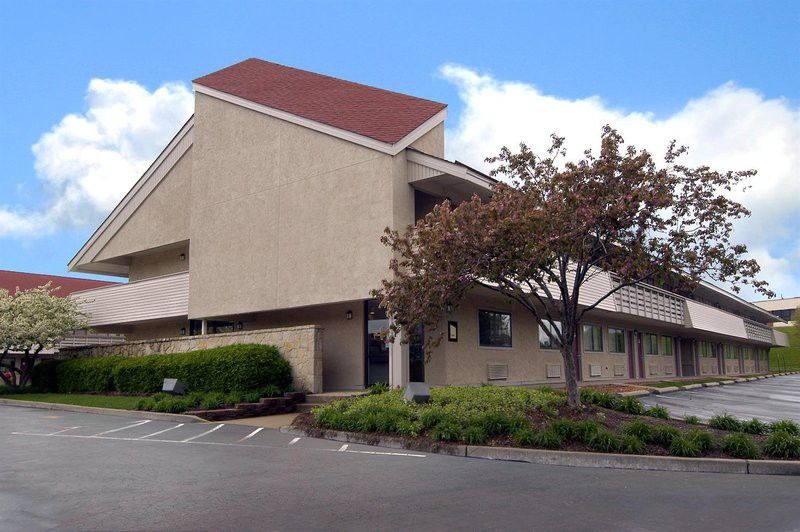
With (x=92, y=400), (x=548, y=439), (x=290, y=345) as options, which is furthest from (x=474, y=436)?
(x=92, y=400)

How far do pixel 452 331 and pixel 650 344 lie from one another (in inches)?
889

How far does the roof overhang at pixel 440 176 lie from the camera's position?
1920 cm

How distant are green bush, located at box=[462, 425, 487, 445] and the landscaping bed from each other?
16 millimetres

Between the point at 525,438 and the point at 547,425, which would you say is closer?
the point at 525,438

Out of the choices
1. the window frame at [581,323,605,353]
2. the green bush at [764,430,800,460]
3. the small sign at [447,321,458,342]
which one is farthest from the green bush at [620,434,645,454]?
the window frame at [581,323,605,353]

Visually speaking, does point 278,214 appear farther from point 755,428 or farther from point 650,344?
point 650,344

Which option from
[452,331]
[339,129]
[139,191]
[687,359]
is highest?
[139,191]

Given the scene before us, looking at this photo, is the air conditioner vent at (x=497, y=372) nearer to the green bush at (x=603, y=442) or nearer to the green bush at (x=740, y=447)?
the green bush at (x=603, y=442)

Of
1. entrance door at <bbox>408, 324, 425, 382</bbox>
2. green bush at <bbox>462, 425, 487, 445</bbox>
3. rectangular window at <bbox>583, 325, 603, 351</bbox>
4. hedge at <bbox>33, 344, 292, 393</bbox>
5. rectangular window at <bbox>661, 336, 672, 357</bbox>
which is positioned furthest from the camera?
rectangular window at <bbox>661, 336, 672, 357</bbox>

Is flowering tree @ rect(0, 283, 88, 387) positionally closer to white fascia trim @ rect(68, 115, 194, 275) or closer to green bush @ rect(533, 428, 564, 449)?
white fascia trim @ rect(68, 115, 194, 275)

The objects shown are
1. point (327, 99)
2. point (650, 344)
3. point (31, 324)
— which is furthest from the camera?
point (650, 344)

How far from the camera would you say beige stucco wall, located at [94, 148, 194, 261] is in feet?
90.9

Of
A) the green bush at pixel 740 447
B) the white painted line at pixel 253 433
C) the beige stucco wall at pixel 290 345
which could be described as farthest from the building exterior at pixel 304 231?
the green bush at pixel 740 447

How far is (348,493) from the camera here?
7.56 meters
